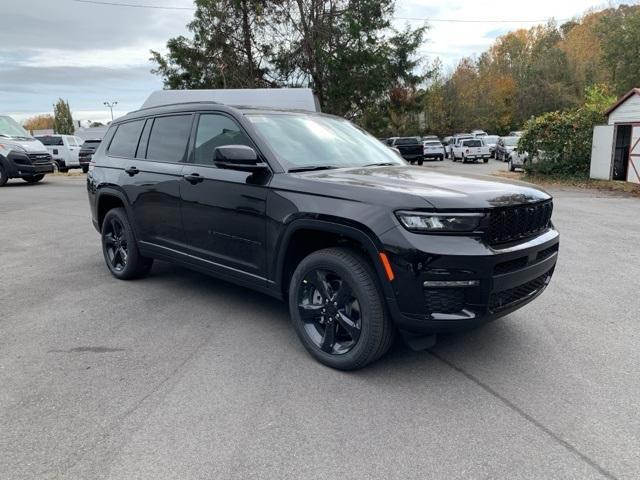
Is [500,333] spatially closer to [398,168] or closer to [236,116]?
[398,168]

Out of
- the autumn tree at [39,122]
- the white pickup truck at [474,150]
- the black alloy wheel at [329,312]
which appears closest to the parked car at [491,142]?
the white pickup truck at [474,150]

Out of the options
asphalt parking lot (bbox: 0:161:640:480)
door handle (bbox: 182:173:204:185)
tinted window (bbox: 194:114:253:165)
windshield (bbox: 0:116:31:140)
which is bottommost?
asphalt parking lot (bbox: 0:161:640:480)

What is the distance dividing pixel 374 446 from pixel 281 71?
2492 centimetres

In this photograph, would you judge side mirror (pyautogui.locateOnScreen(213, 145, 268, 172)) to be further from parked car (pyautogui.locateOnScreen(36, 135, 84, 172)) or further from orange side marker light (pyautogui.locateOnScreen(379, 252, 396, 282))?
parked car (pyautogui.locateOnScreen(36, 135, 84, 172))

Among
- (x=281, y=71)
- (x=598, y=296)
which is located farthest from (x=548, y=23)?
(x=598, y=296)

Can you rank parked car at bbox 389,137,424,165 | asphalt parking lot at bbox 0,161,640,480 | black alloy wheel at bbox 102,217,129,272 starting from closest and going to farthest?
1. asphalt parking lot at bbox 0,161,640,480
2. black alloy wheel at bbox 102,217,129,272
3. parked car at bbox 389,137,424,165

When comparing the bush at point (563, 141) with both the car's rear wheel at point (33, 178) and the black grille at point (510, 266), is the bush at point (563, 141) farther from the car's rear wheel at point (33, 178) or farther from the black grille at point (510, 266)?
the car's rear wheel at point (33, 178)

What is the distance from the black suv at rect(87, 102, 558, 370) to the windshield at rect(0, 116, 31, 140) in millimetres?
15023

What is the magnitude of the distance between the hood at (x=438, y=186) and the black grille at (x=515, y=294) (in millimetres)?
558

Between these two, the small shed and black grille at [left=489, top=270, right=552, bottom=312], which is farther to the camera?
the small shed

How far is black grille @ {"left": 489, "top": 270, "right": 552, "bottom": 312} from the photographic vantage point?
3166 mm

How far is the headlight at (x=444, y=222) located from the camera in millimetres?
3049

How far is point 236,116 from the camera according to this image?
14.0ft

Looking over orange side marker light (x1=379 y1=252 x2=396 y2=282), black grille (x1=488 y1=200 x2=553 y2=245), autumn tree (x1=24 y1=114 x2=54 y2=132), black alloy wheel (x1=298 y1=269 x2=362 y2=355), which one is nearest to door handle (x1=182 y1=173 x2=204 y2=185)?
black alloy wheel (x1=298 y1=269 x2=362 y2=355)
